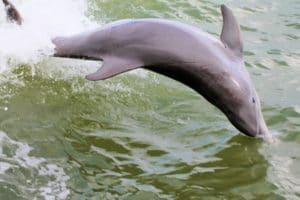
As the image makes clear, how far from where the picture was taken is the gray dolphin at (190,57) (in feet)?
23.9

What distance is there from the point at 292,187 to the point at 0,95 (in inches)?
167

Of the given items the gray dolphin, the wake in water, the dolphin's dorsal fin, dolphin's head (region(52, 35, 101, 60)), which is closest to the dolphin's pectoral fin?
the gray dolphin

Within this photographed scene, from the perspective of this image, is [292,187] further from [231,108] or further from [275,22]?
[275,22]

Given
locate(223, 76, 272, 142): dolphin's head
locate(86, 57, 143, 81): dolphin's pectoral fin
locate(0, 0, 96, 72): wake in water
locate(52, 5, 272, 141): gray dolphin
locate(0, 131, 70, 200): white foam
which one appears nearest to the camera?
locate(0, 131, 70, 200): white foam

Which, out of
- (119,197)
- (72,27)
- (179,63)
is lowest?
(119,197)

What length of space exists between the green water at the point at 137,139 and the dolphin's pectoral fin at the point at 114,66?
116 centimetres

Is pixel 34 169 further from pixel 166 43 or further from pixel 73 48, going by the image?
pixel 166 43

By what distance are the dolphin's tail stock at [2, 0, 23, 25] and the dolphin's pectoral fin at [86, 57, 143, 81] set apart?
2.15 meters

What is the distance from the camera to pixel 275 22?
11.7 metres

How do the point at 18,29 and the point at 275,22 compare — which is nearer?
the point at 18,29

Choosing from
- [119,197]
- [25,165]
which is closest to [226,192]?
[119,197]

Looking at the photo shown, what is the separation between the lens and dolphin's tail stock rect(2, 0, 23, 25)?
28.4ft

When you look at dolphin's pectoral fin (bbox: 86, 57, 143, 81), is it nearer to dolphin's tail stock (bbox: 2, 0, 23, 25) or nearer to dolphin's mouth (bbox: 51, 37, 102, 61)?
dolphin's mouth (bbox: 51, 37, 102, 61)

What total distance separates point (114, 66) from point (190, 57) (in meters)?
0.92
